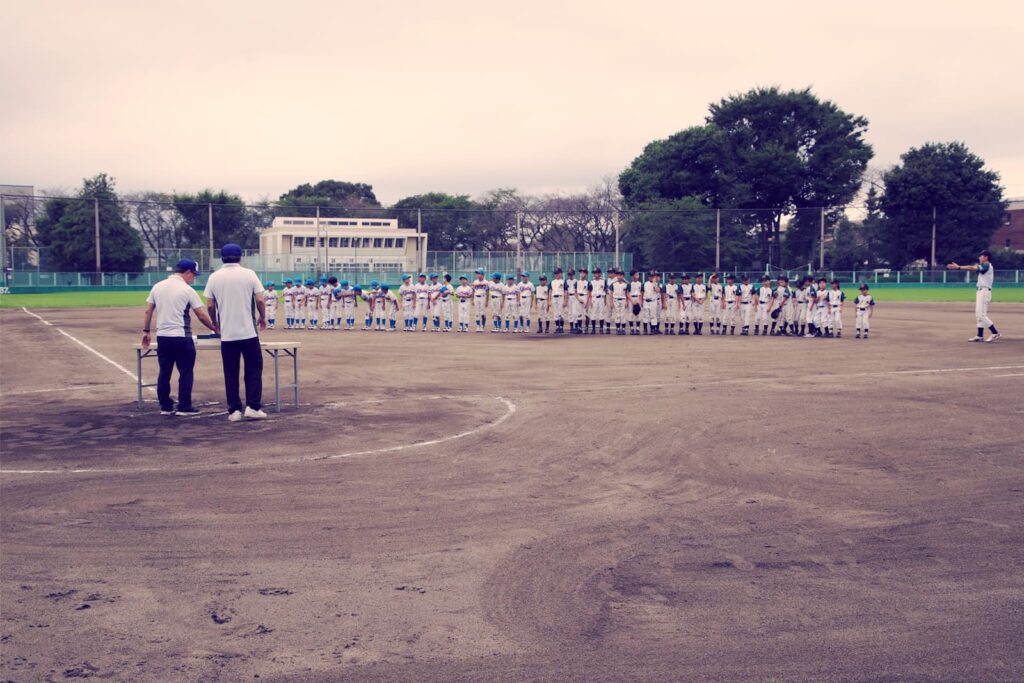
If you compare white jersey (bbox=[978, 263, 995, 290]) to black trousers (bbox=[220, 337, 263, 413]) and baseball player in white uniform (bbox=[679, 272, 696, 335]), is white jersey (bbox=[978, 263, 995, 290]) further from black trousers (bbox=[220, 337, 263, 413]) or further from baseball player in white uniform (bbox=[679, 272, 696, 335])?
black trousers (bbox=[220, 337, 263, 413])

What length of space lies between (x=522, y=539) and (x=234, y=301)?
6.22m

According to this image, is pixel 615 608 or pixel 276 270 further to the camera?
pixel 276 270

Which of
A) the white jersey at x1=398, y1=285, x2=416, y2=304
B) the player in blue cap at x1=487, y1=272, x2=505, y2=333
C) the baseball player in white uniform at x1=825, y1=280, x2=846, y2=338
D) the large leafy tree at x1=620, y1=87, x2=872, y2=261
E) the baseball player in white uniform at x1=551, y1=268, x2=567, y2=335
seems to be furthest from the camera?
the large leafy tree at x1=620, y1=87, x2=872, y2=261

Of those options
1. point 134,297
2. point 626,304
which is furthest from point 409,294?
point 134,297

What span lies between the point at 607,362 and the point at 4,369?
12109mm

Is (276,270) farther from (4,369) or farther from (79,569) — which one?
(79,569)

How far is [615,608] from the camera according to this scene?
16.3ft

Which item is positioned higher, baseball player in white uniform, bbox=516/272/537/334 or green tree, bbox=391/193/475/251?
green tree, bbox=391/193/475/251

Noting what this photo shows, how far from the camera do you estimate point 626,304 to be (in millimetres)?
26516

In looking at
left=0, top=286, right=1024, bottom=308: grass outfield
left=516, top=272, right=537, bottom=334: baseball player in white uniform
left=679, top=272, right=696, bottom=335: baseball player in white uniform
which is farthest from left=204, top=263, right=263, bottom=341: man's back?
left=0, top=286, right=1024, bottom=308: grass outfield

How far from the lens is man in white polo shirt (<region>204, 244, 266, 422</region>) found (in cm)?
1092

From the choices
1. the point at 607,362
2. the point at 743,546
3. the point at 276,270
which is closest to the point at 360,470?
the point at 743,546

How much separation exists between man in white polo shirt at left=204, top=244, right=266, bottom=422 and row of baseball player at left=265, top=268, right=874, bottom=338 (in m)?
16.5

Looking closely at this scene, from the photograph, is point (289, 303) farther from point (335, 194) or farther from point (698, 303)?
point (335, 194)
